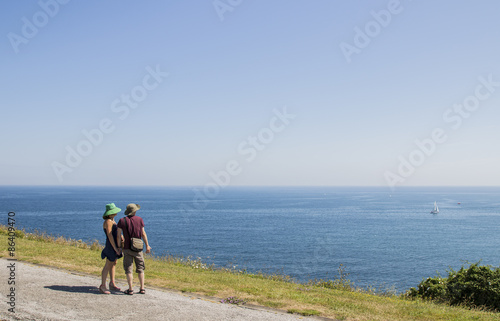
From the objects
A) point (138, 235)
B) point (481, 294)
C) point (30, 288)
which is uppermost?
point (138, 235)

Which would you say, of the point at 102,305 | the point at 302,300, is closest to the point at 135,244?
the point at 102,305

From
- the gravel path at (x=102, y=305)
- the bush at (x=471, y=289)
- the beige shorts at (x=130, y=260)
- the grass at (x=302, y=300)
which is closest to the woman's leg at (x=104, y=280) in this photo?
the gravel path at (x=102, y=305)

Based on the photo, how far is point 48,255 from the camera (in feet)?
43.2

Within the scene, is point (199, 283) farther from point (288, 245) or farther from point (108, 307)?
point (288, 245)

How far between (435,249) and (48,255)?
5451 centimetres

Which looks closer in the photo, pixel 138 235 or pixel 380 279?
pixel 138 235

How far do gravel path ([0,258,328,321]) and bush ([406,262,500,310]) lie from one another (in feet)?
22.3

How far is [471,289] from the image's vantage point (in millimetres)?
11492

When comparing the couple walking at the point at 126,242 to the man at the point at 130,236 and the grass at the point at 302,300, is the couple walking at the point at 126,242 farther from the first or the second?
the grass at the point at 302,300

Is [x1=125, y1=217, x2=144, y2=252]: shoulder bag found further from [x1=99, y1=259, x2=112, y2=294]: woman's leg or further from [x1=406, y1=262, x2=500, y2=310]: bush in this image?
[x1=406, y1=262, x2=500, y2=310]: bush

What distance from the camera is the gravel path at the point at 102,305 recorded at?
688 centimetres

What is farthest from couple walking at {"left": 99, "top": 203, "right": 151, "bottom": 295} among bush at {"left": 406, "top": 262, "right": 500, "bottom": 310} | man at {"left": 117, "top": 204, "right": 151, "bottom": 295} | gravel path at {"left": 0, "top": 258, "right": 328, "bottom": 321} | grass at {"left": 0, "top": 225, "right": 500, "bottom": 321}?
bush at {"left": 406, "top": 262, "right": 500, "bottom": 310}

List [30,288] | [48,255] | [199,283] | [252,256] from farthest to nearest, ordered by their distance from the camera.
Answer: [252,256]
[48,255]
[199,283]
[30,288]

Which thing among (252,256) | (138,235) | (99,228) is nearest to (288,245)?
(252,256)
